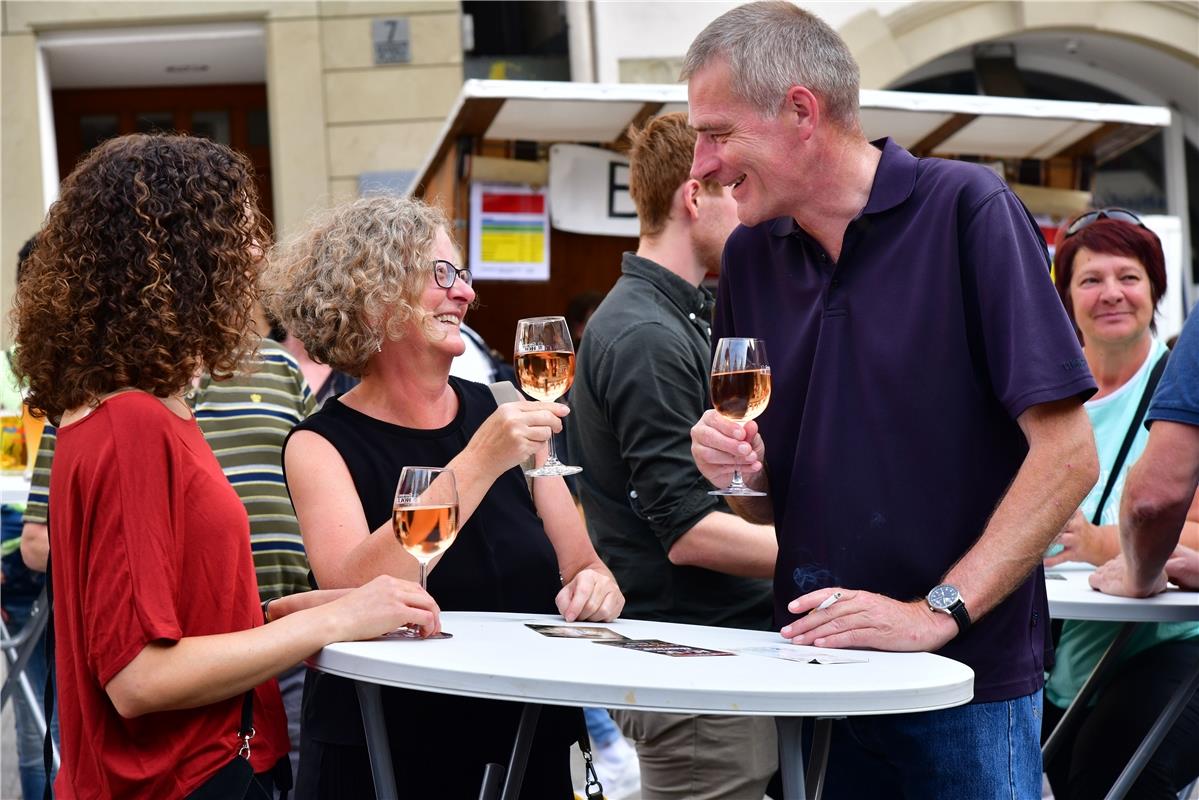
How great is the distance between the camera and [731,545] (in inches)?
119

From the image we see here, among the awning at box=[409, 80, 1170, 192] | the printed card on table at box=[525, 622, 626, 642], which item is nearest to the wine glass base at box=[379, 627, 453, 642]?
the printed card on table at box=[525, 622, 626, 642]

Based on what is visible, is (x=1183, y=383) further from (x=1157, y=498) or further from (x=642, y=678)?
(x=642, y=678)

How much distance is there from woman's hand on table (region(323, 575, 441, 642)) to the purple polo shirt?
2.21ft

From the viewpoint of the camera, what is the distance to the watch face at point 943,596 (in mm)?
2158

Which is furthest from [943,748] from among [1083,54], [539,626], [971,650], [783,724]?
[1083,54]

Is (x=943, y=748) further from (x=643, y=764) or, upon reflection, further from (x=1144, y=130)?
(x=1144, y=130)

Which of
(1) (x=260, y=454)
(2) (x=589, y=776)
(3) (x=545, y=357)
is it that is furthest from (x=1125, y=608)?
(1) (x=260, y=454)

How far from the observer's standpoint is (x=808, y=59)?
7.87ft

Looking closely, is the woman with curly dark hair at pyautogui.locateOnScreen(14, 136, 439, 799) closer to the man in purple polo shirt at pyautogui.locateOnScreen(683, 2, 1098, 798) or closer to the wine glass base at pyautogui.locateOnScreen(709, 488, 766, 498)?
the wine glass base at pyautogui.locateOnScreen(709, 488, 766, 498)

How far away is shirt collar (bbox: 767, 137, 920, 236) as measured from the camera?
7.75 ft

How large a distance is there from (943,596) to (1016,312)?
1.50 feet

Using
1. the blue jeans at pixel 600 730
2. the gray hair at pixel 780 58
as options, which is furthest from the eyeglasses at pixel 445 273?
the blue jeans at pixel 600 730

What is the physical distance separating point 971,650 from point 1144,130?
524 centimetres

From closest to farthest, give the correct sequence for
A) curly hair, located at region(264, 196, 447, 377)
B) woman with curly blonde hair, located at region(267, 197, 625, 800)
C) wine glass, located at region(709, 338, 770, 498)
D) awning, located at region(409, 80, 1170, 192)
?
1. wine glass, located at region(709, 338, 770, 498)
2. woman with curly blonde hair, located at region(267, 197, 625, 800)
3. curly hair, located at region(264, 196, 447, 377)
4. awning, located at region(409, 80, 1170, 192)
